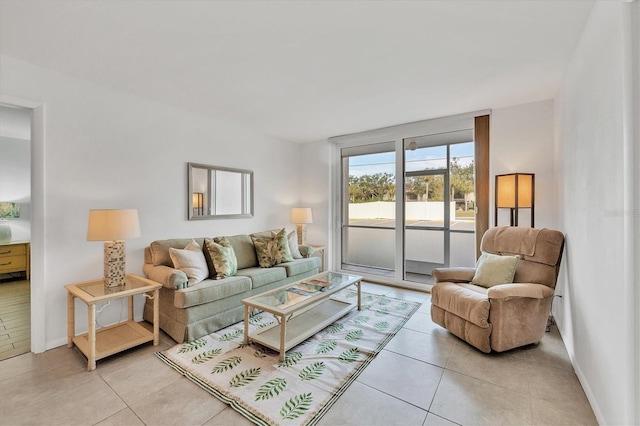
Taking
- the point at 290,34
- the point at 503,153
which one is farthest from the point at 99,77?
the point at 503,153

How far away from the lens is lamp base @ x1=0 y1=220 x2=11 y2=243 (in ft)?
15.3

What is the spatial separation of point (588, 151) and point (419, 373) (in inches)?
77.8

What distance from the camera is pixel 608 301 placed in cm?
153

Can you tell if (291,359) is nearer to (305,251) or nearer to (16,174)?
(305,251)

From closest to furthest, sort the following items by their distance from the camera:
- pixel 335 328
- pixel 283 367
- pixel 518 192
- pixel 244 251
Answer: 1. pixel 283 367
2. pixel 335 328
3. pixel 518 192
4. pixel 244 251

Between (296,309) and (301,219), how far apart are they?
2.53 m

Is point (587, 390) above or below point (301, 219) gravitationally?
below

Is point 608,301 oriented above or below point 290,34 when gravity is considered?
below

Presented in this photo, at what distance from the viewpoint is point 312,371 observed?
2.14 metres

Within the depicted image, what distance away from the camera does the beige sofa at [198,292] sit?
2.60 meters

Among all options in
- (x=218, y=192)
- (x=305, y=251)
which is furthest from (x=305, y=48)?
(x=305, y=251)

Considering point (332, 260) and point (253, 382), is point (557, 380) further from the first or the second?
point (332, 260)

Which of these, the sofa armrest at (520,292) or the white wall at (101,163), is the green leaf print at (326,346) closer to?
the sofa armrest at (520,292)

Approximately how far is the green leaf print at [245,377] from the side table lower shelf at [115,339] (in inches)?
41.1
